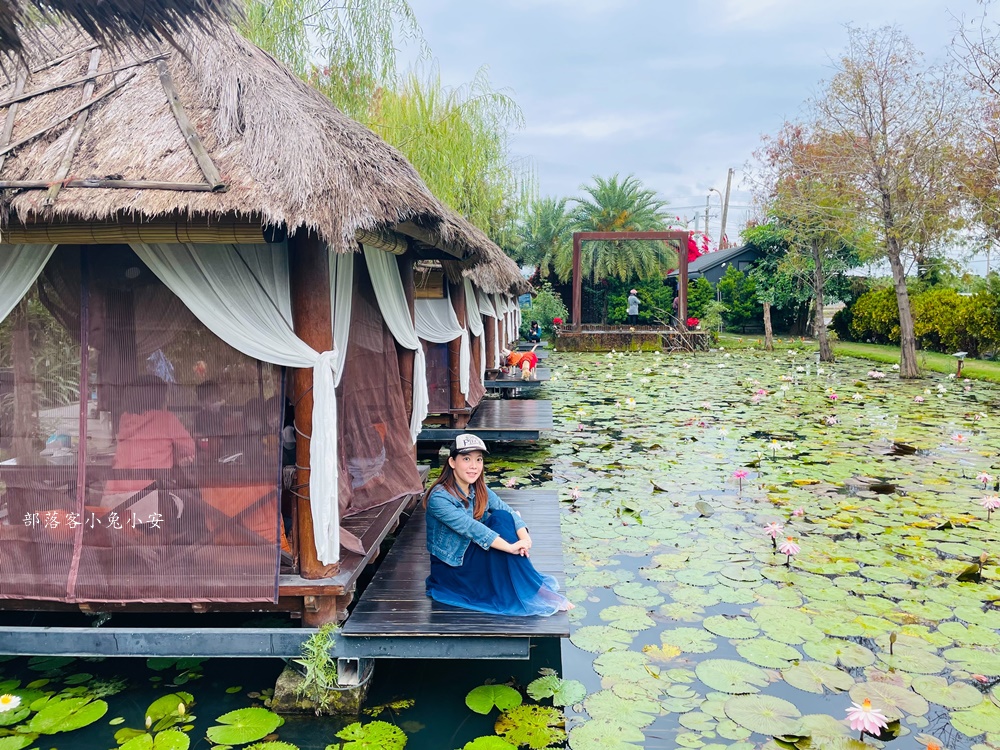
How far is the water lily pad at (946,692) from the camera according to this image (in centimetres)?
320

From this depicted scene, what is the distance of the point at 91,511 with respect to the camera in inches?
140

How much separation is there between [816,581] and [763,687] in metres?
1.40

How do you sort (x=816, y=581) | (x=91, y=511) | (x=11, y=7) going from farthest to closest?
(x=816, y=581)
(x=91, y=511)
(x=11, y=7)

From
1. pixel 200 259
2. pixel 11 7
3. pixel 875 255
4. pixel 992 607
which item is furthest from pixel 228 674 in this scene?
pixel 875 255

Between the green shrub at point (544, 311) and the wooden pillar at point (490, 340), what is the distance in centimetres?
1362

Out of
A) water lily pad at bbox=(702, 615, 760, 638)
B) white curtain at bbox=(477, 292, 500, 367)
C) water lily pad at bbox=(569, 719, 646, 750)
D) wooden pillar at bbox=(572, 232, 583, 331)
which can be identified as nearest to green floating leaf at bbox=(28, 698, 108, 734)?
water lily pad at bbox=(569, 719, 646, 750)

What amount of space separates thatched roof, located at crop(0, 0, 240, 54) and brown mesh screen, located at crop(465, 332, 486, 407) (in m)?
5.98

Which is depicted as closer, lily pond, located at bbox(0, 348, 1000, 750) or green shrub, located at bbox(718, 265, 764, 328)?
lily pond, located at bbox(0, 348, 1000, 750)

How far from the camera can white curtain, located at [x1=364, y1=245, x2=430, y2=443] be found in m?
5.09

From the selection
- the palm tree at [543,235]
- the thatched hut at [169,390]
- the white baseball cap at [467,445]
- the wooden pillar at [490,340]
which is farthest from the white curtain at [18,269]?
the palm tree at [543,235]

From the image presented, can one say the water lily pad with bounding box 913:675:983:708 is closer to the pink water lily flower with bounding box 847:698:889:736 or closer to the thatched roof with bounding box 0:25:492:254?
the pink water lily flower with bounding box 847:698:889:736

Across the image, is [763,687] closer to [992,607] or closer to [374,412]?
[992,607]

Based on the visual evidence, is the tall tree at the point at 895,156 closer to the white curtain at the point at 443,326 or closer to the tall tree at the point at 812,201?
the tall tree at the point at 812,201

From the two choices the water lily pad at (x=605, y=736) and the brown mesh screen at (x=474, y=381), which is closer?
the water lily pad at (x=605, y=736)
